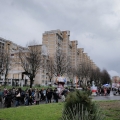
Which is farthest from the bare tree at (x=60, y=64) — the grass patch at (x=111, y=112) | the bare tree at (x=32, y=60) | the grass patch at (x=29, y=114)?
the grass patch at (x=29, y=114)

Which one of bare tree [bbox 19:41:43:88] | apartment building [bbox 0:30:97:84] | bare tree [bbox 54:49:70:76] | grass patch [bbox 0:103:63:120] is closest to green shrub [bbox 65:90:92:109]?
grass patch [bbox 0:103:63:120]

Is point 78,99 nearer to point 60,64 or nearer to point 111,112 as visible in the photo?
point 111,112

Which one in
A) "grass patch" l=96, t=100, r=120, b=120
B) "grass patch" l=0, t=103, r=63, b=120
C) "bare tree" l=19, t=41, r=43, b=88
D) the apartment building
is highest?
the apartment building

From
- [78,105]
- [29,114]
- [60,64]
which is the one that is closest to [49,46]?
[60,64]

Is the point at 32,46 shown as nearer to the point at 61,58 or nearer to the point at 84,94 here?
the point at 61,58

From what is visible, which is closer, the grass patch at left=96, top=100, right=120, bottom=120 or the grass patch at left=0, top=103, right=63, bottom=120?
the grass patch at left=96, top=100, right=120, bottom=120

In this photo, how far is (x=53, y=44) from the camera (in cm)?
8962

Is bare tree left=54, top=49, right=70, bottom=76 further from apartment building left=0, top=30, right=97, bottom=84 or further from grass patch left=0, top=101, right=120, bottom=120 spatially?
grass patch left=0, top=101, right=120, bottom=120

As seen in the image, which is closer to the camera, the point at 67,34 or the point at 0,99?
the point at 0,99

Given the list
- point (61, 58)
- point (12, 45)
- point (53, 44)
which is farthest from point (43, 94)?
point (53, 44)

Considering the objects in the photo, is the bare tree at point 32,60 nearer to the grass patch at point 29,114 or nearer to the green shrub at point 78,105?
the grass patch at point 29,114

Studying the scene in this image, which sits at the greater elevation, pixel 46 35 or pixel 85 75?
pixel 46 35

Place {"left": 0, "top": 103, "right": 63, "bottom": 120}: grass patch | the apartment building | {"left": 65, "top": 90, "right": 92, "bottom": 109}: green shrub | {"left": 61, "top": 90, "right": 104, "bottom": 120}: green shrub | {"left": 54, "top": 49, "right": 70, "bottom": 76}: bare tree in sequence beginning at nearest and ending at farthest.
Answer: {"left": 61, "top": 90, "right": 104, "bottom": 120}: green shrub → {"left": 65, "top": 90, "right": 92, "bottom": 109}: green shrub → {"left": 0, "top": 103, "right": 63, "bottom": 120}: grass patch → {"left": 54, "top": 49, "right": 70, "bottom": 76}: bare tree → the apartment building

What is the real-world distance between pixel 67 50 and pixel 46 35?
46.9ft
